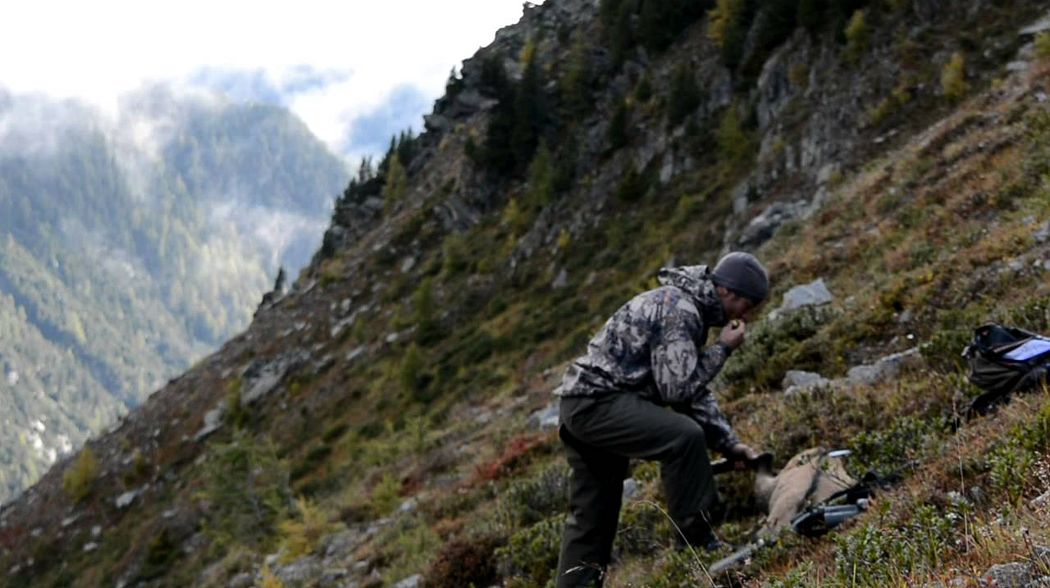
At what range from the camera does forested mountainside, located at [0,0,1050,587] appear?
5.65 metres

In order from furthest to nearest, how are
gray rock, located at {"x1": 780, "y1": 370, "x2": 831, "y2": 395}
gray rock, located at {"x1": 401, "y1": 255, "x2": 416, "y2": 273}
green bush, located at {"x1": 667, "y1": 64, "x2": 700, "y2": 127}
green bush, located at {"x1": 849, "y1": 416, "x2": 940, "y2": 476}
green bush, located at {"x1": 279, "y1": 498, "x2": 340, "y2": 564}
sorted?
gray rock, located at {"x1": 401, "y1": 255, "x2": 416, "y2": 273}
green bush, located at {"x1": 667, "y1": 64, "x2": 700, "y2": 127}
green bush, located at {"x1": 279, "y1": 498, "x2": 340, "y2": 564}
gray rock, located at {"x1": 780, "y1": 370, "x2": 831, "y2": 395}
green bush, located at {"x1": 849, "y1": 416, "x2": 940, "y2": 476}

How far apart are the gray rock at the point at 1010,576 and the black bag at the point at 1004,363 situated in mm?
2686

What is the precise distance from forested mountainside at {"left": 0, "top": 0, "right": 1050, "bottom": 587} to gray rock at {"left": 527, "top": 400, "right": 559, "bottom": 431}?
Result: 0.20m

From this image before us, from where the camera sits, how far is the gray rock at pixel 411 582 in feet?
26.3

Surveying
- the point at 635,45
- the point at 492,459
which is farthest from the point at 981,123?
the point at 635,45

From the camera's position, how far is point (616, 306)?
2723cm

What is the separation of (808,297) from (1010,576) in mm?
9482

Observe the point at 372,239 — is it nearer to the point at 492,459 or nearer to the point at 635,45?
the point at 635,45

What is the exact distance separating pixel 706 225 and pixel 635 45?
22235mm

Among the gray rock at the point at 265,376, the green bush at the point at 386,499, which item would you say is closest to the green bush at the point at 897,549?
the green bush at the point at 386,499

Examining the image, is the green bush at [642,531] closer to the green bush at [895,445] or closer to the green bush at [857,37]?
the green bush at [895,445]

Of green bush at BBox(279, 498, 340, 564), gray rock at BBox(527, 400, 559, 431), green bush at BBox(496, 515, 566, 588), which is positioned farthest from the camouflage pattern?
green bush at BBox(279, 498, 340, 564)

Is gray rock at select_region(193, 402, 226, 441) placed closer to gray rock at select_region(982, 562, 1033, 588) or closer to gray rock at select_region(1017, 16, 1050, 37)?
gray rock at select_region(1017, 16, 1050, 37)

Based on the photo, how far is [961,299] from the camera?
27.2 ft
